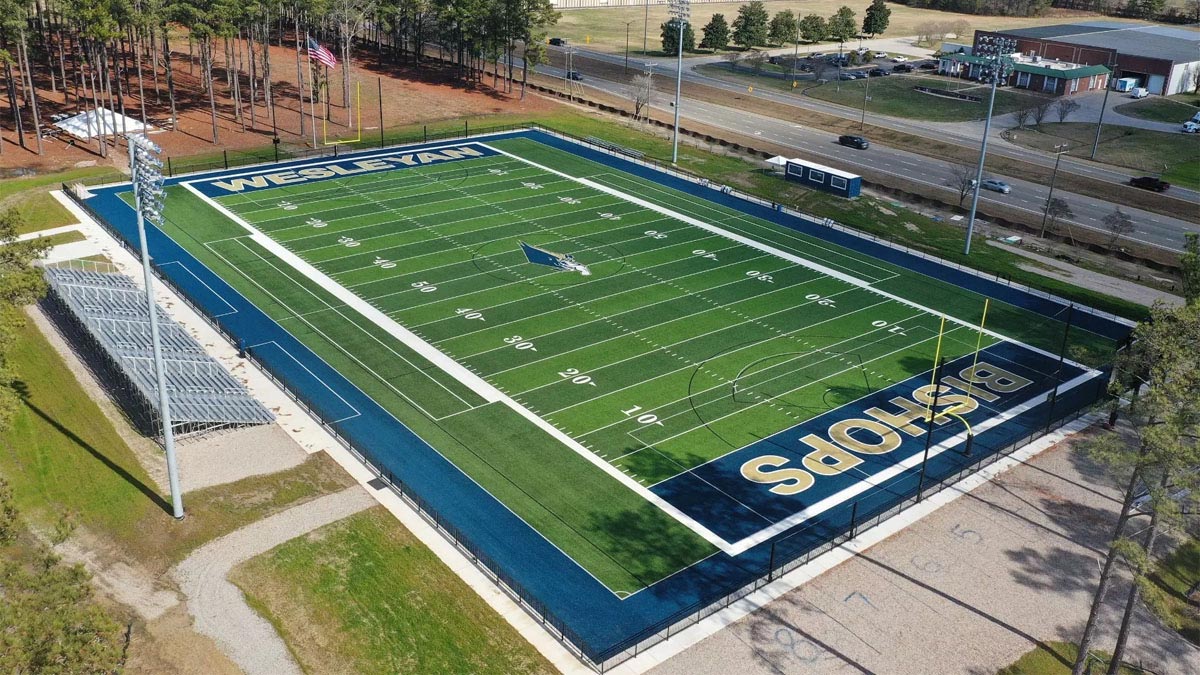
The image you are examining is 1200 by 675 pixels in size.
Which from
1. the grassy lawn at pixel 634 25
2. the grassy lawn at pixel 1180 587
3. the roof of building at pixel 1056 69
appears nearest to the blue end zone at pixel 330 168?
the grassy lawn at pixel 1180 587

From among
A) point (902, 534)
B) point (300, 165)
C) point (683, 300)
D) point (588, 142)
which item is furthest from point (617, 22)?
point (902, 534)

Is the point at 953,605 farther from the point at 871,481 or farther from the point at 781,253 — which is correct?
the point at 781,253


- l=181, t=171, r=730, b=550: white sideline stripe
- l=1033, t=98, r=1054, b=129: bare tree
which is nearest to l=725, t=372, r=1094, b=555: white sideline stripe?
l=181, t=171, r=730, b=550: white sideline stripe

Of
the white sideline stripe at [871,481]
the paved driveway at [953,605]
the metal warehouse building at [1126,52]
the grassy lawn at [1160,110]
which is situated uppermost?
the metal warehouse building at [1126,52]

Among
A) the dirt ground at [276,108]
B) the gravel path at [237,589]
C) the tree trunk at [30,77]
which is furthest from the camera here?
the dirt ground at [276,108]

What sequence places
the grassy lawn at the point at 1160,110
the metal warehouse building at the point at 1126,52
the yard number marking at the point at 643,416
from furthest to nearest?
the metal warehouse building at the point at 1126,52 → the grassy lawn at the point at 1160,110 → the yard number marking at the point at 643,416

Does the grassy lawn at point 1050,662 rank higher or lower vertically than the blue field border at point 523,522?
lower

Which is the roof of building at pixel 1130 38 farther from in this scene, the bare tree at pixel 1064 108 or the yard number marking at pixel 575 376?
the yard number marking at pixel 575 376
